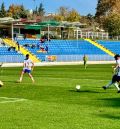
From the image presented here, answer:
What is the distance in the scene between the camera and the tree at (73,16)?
461 ft

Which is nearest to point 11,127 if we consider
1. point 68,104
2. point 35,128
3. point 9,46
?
point 35,128

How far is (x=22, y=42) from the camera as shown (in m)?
78.1

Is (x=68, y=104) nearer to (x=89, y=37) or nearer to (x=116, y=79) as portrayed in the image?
(x=116, y=79)

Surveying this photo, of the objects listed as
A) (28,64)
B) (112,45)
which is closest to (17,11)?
(112,45)

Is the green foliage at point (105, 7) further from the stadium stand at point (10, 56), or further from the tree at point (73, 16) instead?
the stadium stand at point (10, 56)

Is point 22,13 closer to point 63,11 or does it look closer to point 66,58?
point 63,11

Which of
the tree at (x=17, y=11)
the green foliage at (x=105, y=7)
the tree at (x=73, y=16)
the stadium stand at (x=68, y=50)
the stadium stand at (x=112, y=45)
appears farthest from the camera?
the green foliage at (x=105, y=7)

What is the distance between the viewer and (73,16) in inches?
5615

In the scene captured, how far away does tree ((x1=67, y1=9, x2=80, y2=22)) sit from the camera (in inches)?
A: 5531

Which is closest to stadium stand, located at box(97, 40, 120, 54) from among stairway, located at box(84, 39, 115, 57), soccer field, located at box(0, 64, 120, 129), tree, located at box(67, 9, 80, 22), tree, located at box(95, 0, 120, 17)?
stairway, located at box(84, 39, 115, 57)

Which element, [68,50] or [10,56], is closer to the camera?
[10,56]

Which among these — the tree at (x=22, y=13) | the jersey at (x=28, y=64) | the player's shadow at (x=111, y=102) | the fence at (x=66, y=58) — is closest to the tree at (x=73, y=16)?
the tree at (x=22, y=13)

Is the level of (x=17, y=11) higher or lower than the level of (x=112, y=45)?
higher

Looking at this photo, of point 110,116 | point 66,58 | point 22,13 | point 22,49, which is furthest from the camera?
point 22,13
